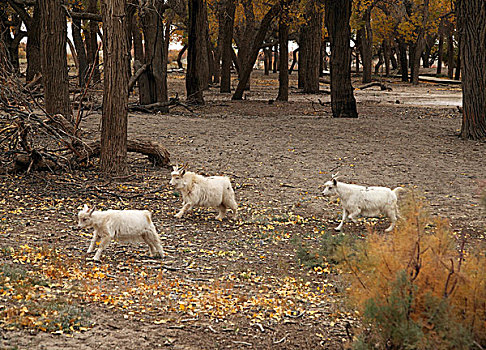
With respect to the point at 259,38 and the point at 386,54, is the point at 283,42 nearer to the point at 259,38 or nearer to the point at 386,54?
the point at 259,38

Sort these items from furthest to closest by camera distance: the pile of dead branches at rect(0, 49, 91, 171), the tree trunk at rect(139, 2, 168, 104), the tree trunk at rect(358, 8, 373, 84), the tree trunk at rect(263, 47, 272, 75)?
the tree trunk at rect(263, 47, 272, 75) → the tree trunk at rect(358, 8, 373, 84) → the tree trunk at rect(139, 2, 168, 104) → the pile of dead branches at rect(0, 49, 91, 171)

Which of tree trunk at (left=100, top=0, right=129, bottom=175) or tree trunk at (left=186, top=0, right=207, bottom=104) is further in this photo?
tree trunk at (left=186, top=0, right=207, bottom=104)

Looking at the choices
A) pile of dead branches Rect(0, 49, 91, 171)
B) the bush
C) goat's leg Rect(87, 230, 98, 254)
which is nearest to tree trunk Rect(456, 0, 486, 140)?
pile of dead branches Rect(0, 49, 91, 171)

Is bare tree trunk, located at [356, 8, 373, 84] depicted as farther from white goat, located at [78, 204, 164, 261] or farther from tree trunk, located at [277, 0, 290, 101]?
white goat, located at [78, 204, 164, 261]

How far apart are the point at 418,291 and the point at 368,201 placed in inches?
176

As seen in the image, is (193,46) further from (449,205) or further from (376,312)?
(376,312)

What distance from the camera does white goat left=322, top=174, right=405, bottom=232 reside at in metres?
8.70

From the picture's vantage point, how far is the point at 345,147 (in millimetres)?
15156

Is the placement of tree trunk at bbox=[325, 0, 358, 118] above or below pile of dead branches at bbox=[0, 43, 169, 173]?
above

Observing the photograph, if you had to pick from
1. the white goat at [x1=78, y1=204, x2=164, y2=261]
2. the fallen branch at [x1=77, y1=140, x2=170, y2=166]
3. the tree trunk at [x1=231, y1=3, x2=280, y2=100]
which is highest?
the tree trunk at [x1=231, y1=3, x2=280, y2=100]

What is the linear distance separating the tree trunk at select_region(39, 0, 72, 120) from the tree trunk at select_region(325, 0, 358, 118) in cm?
861

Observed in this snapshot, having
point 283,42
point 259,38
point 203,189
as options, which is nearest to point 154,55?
point 259,38

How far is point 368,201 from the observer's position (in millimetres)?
8711

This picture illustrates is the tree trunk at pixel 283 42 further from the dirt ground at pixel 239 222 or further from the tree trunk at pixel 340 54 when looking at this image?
the dirt ground at pixel 239 222
